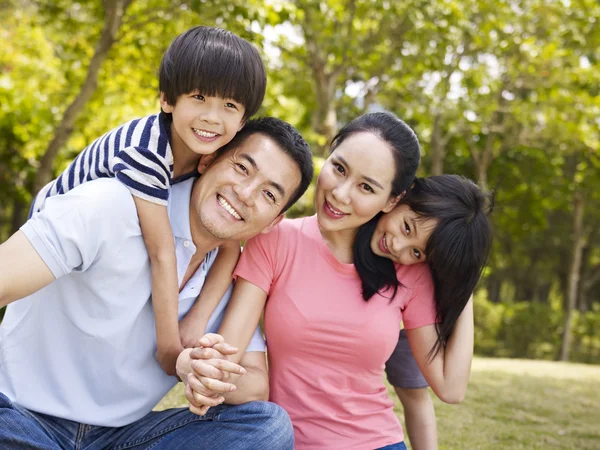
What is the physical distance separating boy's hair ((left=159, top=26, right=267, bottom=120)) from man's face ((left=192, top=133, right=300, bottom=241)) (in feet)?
0.78

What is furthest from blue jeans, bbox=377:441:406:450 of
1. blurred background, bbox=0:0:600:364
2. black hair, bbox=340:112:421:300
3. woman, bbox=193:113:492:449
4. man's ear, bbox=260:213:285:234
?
blurred background, bbox=0:0:600:364

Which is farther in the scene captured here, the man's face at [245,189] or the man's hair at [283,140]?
the man's hair at [283,140]

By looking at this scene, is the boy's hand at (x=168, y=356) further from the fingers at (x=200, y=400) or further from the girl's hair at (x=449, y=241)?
the girl's hair at (x=449, y=241)

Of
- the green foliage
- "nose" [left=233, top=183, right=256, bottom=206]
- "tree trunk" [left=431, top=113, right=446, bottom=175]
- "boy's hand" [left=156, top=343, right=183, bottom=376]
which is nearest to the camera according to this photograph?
"boy's hand" [left=156, top=343, right=183, bottom=376]

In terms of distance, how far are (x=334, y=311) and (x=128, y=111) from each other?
367 inches

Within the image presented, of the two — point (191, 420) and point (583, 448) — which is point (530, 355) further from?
point (191, 420)

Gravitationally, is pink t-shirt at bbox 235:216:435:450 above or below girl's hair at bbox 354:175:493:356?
below

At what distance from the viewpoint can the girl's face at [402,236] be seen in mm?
2994

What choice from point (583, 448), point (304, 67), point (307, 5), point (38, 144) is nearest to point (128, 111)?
point (38, 144)

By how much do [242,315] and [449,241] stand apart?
3.26 ft

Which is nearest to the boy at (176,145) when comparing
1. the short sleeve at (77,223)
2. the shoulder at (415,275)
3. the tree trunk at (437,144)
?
the short sleeve at (77,223)

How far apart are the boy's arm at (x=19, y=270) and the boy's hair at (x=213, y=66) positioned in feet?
3.13

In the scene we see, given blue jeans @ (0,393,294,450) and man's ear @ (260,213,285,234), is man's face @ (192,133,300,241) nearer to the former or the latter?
man's ear @ (260,213,285,234)

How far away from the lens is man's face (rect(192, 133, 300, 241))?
2.69 m
